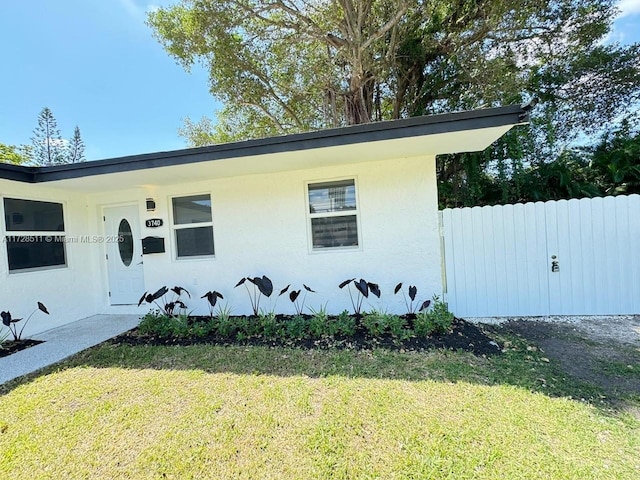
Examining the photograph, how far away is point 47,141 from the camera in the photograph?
633 inches

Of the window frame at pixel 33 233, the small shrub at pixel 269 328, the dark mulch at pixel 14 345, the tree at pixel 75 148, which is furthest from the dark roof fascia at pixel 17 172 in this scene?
the tree at pixel 75 148

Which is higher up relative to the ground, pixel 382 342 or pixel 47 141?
pixel 47 141

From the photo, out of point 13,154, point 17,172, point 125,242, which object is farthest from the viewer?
point 13,154

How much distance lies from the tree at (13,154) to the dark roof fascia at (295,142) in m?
15.0

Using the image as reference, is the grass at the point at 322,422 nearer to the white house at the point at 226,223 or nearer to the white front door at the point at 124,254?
the white house at the point at 226,223

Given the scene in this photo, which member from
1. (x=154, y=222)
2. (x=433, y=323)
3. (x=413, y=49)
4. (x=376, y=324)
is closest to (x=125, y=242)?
(x=154, y=222)

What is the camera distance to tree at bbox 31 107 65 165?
51.1 feet

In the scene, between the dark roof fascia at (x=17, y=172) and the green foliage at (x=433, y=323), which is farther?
the dark roof fascia at (x=17, y=172)

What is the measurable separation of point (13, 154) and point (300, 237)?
19.0 metres

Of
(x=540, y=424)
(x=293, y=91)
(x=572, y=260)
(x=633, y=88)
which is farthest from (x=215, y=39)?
(x=633, y=88)

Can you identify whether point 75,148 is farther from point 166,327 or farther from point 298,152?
point 298,152

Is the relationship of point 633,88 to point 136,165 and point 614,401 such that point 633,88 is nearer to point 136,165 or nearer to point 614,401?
point 614,401

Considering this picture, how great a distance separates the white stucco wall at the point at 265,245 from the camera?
16.1ft

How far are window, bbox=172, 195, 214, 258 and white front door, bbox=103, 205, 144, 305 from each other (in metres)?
0.96
